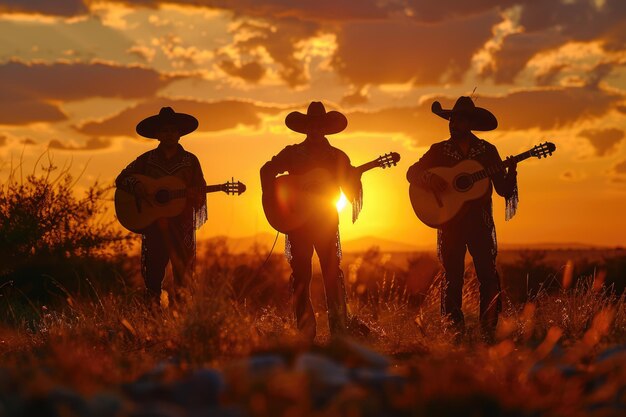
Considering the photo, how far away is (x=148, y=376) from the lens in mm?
5230

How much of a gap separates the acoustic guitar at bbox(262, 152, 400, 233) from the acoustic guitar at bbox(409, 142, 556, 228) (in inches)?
25.6

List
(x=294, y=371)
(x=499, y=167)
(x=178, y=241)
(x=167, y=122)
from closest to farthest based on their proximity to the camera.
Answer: (x=294, y=371), (x=499, y=167), (x=178, y=241), (x=167, y=122)

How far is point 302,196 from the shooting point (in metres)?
9.30

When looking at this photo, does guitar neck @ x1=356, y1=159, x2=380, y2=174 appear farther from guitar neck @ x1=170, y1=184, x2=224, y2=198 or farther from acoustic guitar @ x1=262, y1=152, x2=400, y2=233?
guitar neck @ x1=170, y1=184, x2=224, y2=198

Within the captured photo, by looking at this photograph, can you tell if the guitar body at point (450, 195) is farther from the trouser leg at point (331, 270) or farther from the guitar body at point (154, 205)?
the guitar body at point (154, 205)

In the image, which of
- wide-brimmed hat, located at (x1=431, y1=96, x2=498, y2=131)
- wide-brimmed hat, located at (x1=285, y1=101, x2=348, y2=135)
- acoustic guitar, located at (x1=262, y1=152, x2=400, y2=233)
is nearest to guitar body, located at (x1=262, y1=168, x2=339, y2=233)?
acoustic guitar, located at (x1=262, y1=152, x2=400, y2=233)

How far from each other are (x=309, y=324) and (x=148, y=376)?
3.94m

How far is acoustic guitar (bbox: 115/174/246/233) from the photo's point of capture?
10.2m

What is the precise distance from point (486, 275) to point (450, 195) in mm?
879

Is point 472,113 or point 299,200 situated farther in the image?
point 472,113

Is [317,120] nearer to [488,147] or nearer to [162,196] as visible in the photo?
[488,147]

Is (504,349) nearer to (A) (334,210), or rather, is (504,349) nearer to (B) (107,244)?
(A) (334,210)

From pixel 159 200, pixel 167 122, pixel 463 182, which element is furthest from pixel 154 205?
pixel 463 182

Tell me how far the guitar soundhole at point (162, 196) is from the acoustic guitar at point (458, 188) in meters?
2.69
